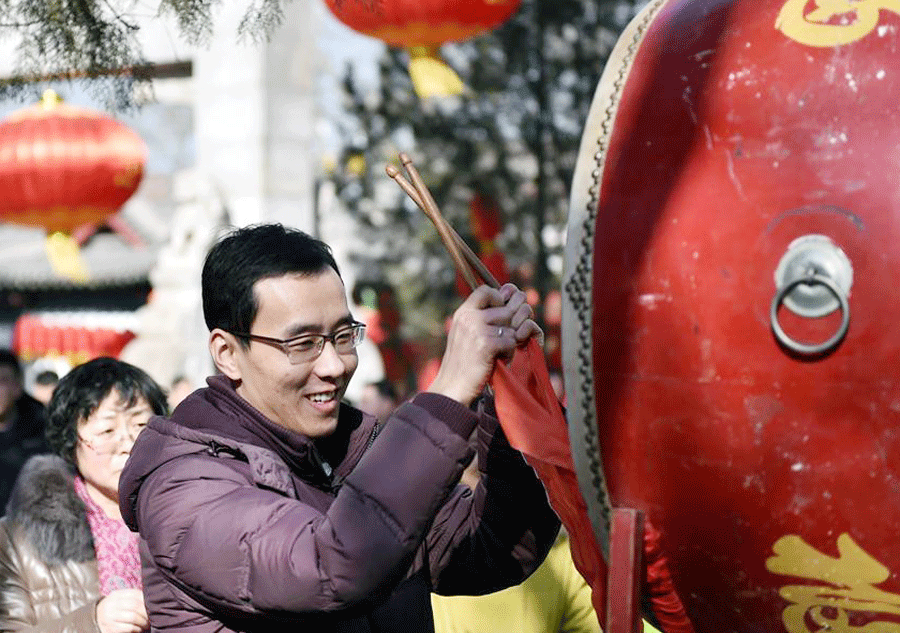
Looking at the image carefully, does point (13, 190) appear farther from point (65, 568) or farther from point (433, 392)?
point (433, 392)

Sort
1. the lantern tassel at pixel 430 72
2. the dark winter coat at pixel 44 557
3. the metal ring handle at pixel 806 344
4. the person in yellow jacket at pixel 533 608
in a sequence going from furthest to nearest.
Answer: the lantern tassel at pixel 430 72 < the person in yellow jacket at pixel 533 608 < the dark winter coat at pixel 44 557 < the metal ring handle at pixel 806 344

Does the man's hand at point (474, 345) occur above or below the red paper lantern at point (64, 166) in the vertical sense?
below

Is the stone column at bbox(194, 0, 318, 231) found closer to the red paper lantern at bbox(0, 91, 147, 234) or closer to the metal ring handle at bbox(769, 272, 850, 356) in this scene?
the red paper lantern at bbox(0, 91, 147, 234)

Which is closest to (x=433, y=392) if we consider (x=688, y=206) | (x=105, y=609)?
(x=688, y=206)

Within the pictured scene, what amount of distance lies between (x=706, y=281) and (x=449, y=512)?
0.71 meters

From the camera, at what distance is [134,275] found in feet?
63.7

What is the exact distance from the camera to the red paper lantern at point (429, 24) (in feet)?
20.4

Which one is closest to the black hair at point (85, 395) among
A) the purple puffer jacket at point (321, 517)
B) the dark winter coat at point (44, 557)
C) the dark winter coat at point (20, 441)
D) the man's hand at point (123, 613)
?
the dark winter coat at point (44, 557)

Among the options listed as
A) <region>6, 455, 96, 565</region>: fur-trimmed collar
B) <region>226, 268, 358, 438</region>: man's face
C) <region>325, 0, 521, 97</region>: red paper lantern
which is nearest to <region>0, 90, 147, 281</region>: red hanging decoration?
<region>325, 0, 521, 97</region>: red paper lantern

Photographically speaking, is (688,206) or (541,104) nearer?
(688,206)

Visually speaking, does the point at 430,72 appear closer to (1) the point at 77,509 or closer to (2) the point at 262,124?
(1) the point at 77,509

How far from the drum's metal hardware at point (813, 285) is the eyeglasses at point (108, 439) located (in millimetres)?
1717

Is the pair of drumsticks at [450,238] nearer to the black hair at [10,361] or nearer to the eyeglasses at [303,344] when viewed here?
the eyeglasses at [303,344]

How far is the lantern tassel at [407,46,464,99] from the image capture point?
21.7 ft
